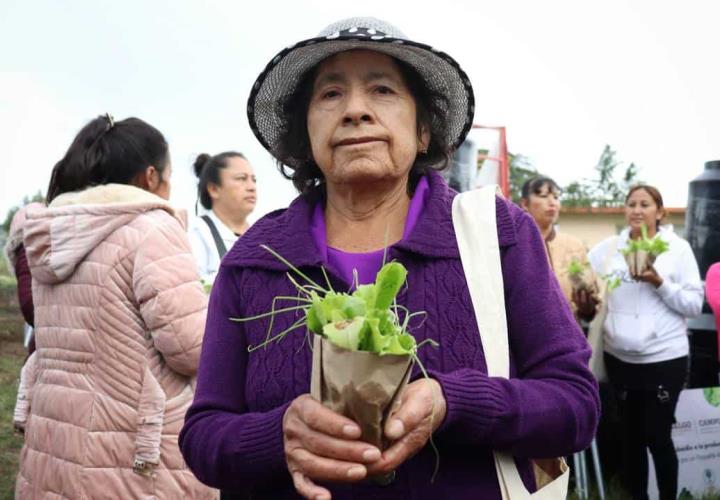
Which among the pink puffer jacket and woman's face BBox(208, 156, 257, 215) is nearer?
the pink puffer jacket

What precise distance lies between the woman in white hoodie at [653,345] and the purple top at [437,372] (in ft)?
12.1

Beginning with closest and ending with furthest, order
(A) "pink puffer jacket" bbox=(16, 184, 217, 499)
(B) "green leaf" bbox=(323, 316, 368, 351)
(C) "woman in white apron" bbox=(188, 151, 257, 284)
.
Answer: (B) "green leaf" bbox=(323, 316, 368, 351) < (A) "pink puffer jacket" bbox=(16, 184, 217, 499) < (C) "woman in white apron" bbox=(188, 151, 257, 284)

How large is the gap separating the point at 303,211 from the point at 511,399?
72cm

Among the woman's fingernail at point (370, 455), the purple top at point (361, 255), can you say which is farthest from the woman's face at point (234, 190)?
the woman's fingernail at point (370, 455)

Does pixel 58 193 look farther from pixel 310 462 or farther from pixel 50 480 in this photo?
pixel 310 462

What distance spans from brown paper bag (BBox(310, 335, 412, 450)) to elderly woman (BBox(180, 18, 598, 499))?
0.03m

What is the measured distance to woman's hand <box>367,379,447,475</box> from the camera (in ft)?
4.28

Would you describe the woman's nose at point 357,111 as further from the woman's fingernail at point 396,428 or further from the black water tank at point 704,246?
the black water tank at point 704,246

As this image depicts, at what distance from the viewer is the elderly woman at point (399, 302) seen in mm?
1442

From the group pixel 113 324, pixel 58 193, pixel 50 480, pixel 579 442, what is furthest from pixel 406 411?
pixel 58 193

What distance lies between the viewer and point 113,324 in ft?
8.63

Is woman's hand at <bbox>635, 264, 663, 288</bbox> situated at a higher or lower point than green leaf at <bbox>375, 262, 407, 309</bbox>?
lower

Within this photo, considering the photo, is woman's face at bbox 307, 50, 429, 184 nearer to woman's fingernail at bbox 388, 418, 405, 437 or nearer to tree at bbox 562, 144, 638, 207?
woman's fingernail at bbox 388, 418, 405, 437

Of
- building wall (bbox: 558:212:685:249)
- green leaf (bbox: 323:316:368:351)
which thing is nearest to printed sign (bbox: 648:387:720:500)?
green leaf (bbox: 323:316:368:351)
